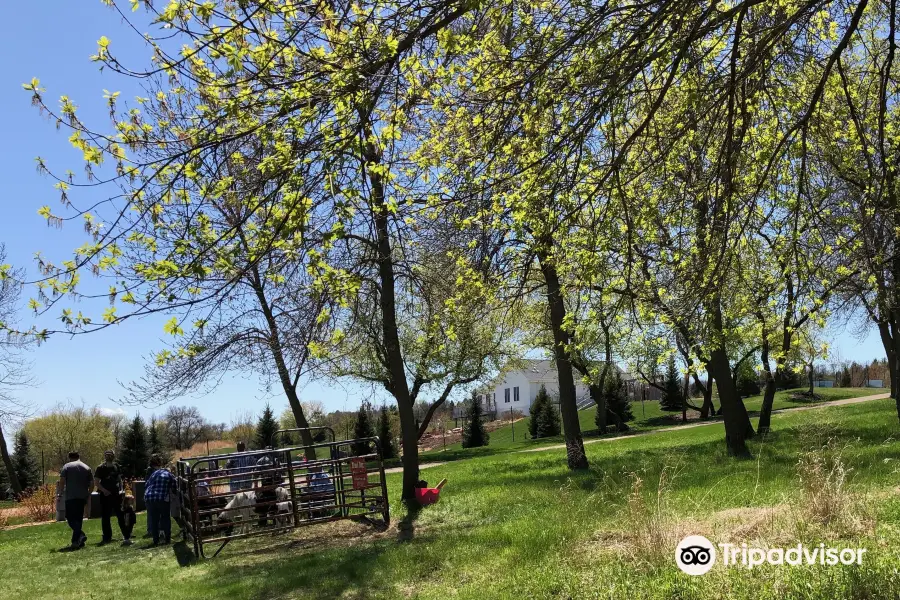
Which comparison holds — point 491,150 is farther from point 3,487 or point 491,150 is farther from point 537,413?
point 537,413

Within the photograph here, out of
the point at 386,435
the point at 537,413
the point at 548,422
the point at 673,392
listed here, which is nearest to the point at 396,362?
the point at 386,435

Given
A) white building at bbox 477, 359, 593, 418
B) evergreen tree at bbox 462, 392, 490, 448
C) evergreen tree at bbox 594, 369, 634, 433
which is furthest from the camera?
white building at bbox 477, 359, 593, 418

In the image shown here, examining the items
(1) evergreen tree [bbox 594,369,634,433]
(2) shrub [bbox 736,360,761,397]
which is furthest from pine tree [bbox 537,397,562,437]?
(2) shrub [bbox 736,360,761,397]

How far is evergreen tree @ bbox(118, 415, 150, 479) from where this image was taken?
3925 cm

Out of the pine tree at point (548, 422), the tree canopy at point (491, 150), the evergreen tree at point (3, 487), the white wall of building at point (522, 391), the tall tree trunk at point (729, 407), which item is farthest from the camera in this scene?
the white wall of building at point (522, 391)

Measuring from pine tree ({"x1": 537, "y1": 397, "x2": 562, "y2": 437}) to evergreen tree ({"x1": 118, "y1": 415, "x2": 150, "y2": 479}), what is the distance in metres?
24.6

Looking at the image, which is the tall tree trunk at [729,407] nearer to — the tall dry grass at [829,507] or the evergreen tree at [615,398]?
the tall dry grass at [829,507]

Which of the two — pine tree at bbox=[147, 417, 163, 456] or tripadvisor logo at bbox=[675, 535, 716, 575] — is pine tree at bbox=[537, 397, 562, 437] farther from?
tripadvisor logo at bbox=[675, 535, 716, 575]

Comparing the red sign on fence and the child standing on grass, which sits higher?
the red sign on fence

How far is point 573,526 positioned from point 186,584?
4.56 metres

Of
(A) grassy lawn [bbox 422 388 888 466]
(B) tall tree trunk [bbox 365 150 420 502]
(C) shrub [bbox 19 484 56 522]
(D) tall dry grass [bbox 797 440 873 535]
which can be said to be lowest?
(A) grassy lawn [bbox 422 388 888 466]

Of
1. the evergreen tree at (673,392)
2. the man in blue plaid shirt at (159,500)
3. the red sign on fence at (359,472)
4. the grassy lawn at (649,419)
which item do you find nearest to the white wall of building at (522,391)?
the grassy lawn at (649,419)

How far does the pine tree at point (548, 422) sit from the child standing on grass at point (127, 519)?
3478cm

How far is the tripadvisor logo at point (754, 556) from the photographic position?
16.1 ft
